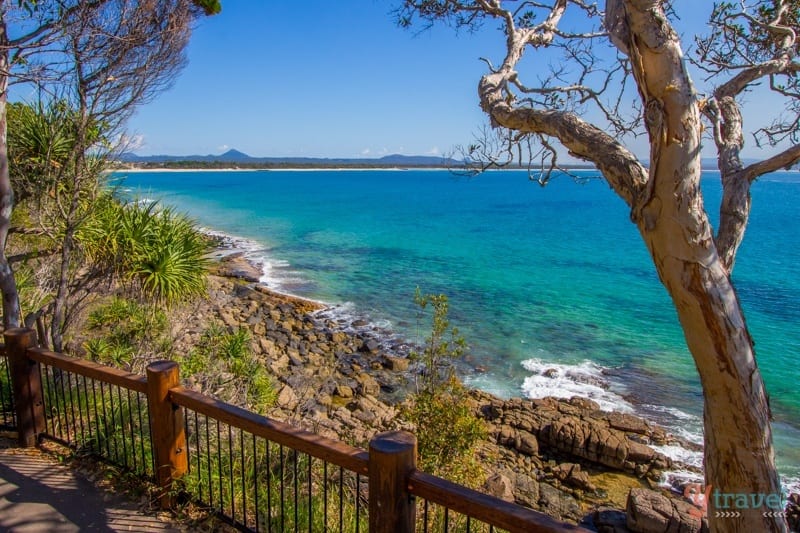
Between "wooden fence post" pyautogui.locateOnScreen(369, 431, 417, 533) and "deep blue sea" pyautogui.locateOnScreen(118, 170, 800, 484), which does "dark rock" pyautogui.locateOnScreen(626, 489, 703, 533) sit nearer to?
"deep blue sea" pyautogui.locateOnScreen(118, 170, 800, 484)

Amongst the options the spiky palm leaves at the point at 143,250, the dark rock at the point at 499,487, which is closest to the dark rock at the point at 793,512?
the dark rock at the point at 499,487

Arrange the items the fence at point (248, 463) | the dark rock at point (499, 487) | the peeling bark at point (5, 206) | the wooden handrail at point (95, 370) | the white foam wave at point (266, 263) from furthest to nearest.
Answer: the white foam wave at point (266, 263), the dark rock at point (499, 487), the peeling bark at point (5, 206), the wooden handrail at point (95, 370), the fence at point (248, 463)

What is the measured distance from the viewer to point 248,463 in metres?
5.57

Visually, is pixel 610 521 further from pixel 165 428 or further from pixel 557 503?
pixel 165 428

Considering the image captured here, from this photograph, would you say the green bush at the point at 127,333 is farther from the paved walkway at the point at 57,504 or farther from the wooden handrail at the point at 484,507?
the wooden handrail at the point at 484,507

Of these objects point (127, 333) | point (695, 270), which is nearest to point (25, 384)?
point (127, 333)

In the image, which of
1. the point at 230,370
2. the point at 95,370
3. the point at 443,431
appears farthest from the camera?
the point at 230,370

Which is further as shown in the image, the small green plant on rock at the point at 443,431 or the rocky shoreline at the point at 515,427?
the rocky shoreline at the point at 515,427

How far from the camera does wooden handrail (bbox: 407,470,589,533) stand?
2348mm

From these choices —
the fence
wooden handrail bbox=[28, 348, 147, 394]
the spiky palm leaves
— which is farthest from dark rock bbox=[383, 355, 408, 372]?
wooden handrail bbox=[28, 348, 147, 394]

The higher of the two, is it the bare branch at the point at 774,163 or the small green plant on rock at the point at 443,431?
the bare branch at the point at 774,163

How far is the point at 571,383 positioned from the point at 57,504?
12913 mm

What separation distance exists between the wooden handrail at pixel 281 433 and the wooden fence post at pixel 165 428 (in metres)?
0.09

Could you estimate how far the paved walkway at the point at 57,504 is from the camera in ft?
12.9
